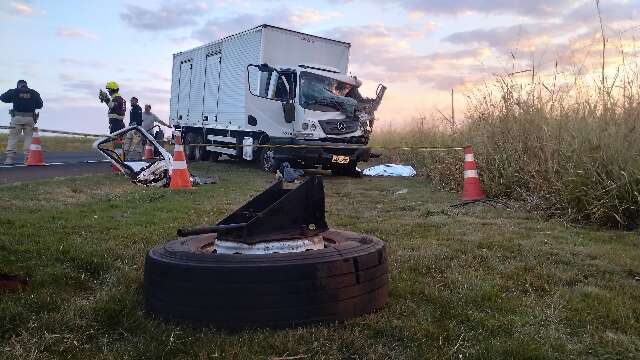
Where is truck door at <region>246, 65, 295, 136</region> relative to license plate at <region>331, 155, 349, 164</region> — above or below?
above

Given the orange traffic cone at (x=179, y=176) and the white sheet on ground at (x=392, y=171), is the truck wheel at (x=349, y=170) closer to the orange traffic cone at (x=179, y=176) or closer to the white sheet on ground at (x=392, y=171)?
the white sheet on ground at (x=392, y=171)

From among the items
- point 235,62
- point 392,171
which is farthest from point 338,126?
point 235,62

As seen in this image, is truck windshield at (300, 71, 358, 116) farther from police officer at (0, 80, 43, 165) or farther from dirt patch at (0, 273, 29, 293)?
dirt patch at (0, 273, 29, 293)

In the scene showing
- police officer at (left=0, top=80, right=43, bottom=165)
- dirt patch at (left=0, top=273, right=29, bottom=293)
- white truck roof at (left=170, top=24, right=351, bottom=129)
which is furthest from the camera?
police officer at (left=0, top=80, right=43, bottom=165)

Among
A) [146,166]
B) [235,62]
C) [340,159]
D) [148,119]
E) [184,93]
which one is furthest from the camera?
[184,93]

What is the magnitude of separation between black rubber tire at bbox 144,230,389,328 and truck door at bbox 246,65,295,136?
443 inches

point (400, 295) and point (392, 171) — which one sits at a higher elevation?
point (392, 171)

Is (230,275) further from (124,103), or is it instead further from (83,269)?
(124,103)

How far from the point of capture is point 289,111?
546 inches

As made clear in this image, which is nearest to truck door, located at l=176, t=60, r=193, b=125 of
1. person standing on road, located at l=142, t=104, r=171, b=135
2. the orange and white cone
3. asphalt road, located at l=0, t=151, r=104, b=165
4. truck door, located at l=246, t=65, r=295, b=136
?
person standing on road, located at l=142, t=104, r=171, b=135

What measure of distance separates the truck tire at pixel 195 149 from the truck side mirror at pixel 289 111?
5752 mm

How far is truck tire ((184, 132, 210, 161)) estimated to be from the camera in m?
19.1

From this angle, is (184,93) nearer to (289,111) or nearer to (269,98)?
(269,98)

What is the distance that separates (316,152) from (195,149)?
23.5 feet
